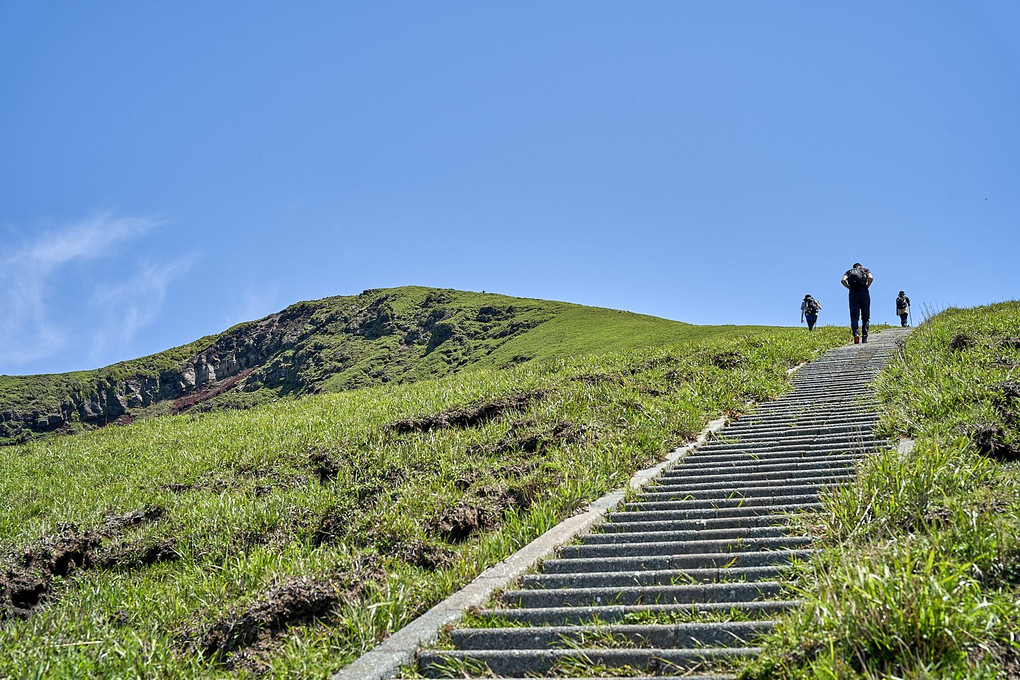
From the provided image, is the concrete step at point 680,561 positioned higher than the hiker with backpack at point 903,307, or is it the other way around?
the hiker with backpack at point 903,307

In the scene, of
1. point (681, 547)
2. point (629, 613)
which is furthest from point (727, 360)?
point (629, 613)

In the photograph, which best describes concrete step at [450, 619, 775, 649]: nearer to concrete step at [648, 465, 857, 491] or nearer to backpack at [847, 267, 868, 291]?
concrete step at [648, 465, 857, 491]

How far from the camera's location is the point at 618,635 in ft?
13.3

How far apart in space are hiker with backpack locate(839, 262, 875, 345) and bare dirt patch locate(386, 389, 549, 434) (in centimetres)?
1125

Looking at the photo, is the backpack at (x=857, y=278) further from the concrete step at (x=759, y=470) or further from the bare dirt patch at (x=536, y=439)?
the concrete step at (x=759, y=470)

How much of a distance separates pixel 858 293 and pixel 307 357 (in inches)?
3402

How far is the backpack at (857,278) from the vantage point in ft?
65.4

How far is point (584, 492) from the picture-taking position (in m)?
7.50

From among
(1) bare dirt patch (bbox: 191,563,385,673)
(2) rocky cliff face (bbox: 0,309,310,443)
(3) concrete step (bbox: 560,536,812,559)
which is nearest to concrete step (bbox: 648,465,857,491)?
(3) concrete step (bbox: 560,536,812,559)

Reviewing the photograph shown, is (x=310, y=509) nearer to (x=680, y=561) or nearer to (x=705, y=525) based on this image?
(x=705, y=525)

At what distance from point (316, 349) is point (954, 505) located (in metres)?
99.2

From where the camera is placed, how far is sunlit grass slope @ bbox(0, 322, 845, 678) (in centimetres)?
502

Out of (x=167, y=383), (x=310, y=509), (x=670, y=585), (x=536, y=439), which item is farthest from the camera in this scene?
(x=167, y=383)

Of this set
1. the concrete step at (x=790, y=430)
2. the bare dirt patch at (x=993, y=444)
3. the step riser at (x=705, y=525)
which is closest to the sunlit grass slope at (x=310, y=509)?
the concrete step at (x=790, y=430)
